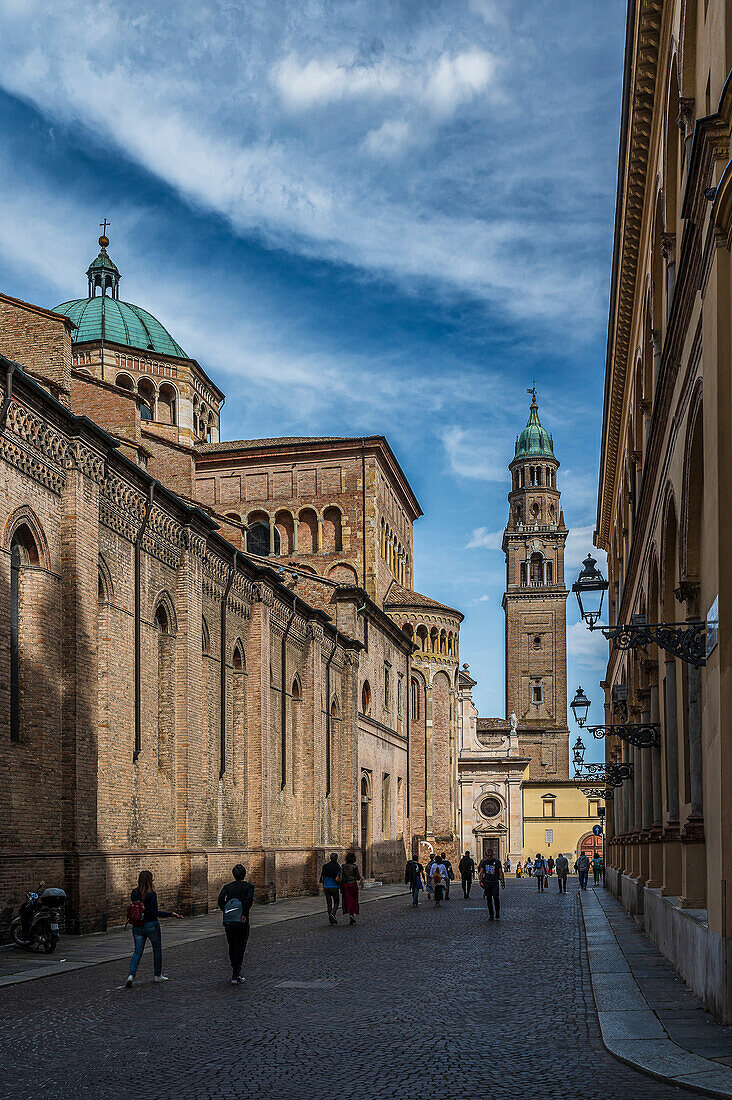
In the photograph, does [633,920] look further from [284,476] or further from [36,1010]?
[284,476]

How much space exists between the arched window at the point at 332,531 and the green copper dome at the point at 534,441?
198 feet

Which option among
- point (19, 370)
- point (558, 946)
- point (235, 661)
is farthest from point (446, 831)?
point (19, 370)

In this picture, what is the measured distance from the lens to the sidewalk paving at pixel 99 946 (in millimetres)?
14453

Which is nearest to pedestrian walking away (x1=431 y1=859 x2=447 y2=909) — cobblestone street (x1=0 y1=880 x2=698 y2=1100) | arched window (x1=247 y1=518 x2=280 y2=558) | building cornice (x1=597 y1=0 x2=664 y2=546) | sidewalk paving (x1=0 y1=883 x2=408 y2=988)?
sidewalk paving (x1=0 y1=883 x2=408 y2=988)

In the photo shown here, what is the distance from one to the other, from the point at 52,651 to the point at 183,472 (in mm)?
15491

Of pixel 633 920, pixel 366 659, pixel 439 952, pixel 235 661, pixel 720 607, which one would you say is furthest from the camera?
pixel 366 659

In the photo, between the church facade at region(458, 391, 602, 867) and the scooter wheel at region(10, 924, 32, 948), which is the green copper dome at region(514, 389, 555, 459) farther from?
the scooter wheel at region(10, 924, 32, 948)

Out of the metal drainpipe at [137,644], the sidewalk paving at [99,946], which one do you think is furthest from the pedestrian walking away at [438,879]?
the metal drainpipe at [137,644]

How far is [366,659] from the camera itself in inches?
1820

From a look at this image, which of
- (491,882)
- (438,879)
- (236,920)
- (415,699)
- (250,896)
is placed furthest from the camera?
(415,699)

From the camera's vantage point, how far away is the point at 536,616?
10412 centimetres

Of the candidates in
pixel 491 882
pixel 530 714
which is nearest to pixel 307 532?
pixel 491 882

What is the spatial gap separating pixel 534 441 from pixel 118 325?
64.3 m

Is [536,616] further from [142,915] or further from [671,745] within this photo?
[142,915]
